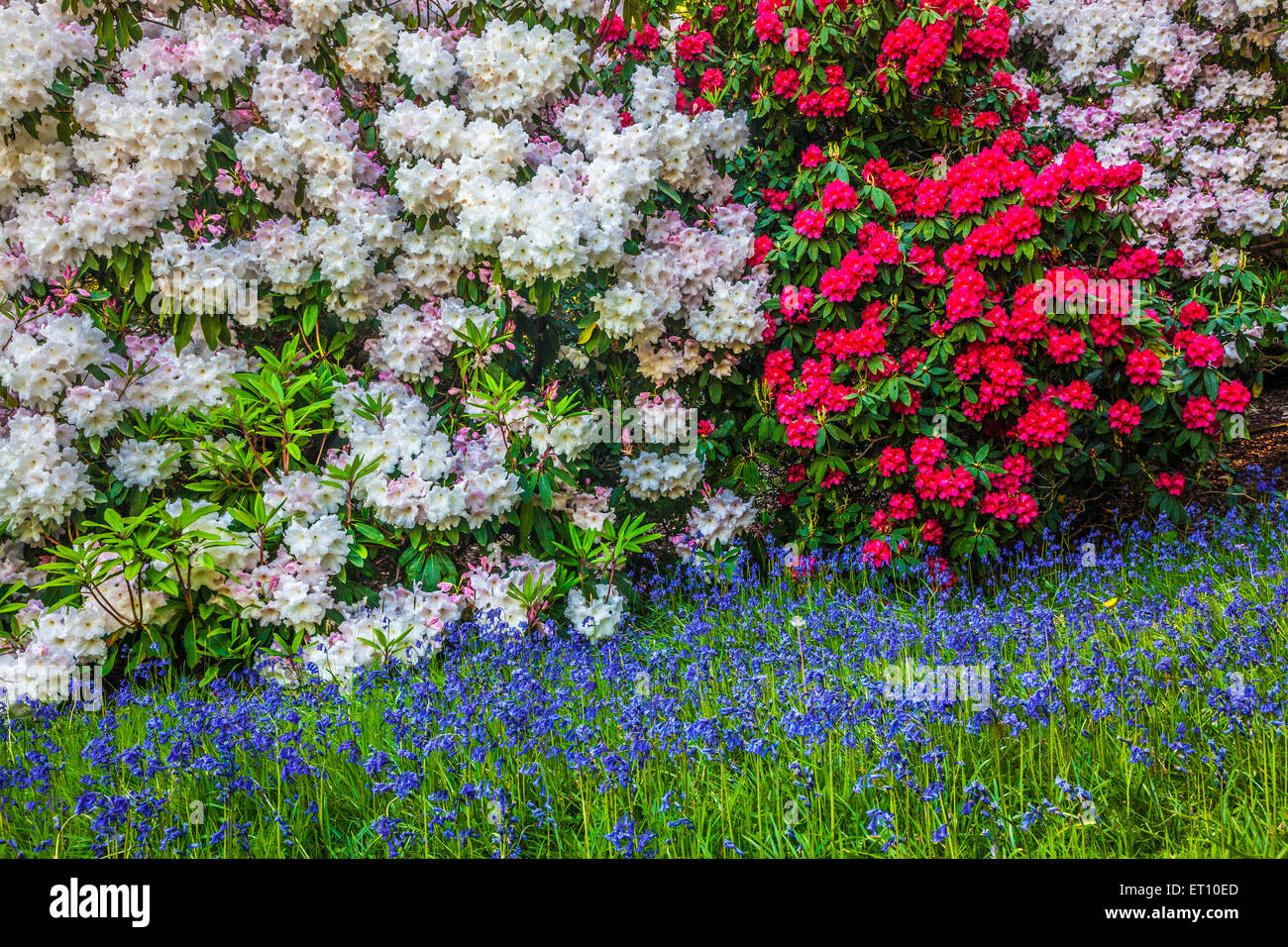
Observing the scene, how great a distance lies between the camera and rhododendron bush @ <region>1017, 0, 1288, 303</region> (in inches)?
180

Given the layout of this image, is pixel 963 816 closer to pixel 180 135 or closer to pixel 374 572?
pixel 374 572

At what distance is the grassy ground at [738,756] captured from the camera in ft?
6.57

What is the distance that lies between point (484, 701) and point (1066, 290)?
2.70 metres

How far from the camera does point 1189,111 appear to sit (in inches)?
186

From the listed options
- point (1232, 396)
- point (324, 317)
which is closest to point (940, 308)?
point (1232, 396)

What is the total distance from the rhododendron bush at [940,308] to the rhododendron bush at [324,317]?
32 centimetres

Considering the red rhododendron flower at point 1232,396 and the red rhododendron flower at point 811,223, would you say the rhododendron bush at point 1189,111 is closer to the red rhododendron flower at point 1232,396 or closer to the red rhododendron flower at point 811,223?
the red rhododendron flower at point 1232,396

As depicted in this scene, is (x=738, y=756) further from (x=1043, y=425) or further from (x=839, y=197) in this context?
(x=839, y=197)

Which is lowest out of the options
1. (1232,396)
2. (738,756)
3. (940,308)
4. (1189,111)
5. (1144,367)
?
(738,756)

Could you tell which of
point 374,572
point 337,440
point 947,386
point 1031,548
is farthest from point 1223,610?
point 337,440

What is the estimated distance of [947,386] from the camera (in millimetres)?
3711

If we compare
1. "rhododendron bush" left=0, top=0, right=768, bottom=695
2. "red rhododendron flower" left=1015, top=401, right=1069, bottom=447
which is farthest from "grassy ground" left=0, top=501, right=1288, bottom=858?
"red rhododendron flower" left=1015, top=401, right=1069, bottom=447

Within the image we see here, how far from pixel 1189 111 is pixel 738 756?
14.3 feet

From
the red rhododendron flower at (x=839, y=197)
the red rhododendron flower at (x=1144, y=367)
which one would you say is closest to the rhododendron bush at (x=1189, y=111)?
the red rhododendron flower at (x=1144, y=367)
